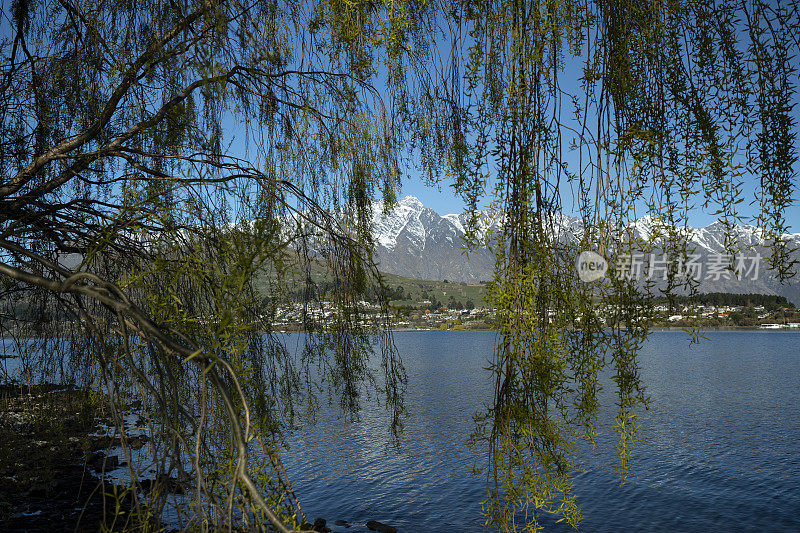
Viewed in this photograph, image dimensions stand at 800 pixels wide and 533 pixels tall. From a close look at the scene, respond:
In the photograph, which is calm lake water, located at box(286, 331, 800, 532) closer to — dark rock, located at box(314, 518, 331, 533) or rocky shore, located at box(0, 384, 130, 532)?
dark rock, located at box(314, 518, 331, 533)

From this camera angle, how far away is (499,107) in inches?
74.1

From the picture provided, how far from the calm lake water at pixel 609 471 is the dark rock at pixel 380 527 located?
0.27m

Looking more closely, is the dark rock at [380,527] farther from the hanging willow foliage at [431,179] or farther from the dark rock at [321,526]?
the hanging willow foliage at [431,179]

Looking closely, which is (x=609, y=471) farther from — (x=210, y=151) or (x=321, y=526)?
(x=210, y=151)

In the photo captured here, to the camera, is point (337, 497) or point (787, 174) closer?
point (787, 174)

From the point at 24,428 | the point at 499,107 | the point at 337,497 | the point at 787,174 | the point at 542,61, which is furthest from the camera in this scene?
the point at 337,497

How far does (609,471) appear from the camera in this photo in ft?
38.3

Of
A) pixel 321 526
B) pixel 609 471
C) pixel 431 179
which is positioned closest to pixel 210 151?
pixel 431 179

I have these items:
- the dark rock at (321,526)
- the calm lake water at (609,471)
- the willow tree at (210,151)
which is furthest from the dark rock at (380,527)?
the willow tree at (210,151)

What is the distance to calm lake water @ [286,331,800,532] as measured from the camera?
9445 millimetres

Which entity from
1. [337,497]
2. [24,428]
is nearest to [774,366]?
[337,497]

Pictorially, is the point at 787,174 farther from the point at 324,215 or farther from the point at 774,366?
the point at 774,366

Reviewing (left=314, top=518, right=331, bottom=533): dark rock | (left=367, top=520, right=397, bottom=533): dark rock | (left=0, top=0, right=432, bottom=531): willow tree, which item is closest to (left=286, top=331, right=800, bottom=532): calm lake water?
(left=367, top=520, right=397, bottom=533): dark rock

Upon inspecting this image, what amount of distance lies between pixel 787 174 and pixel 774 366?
36.4 meters
